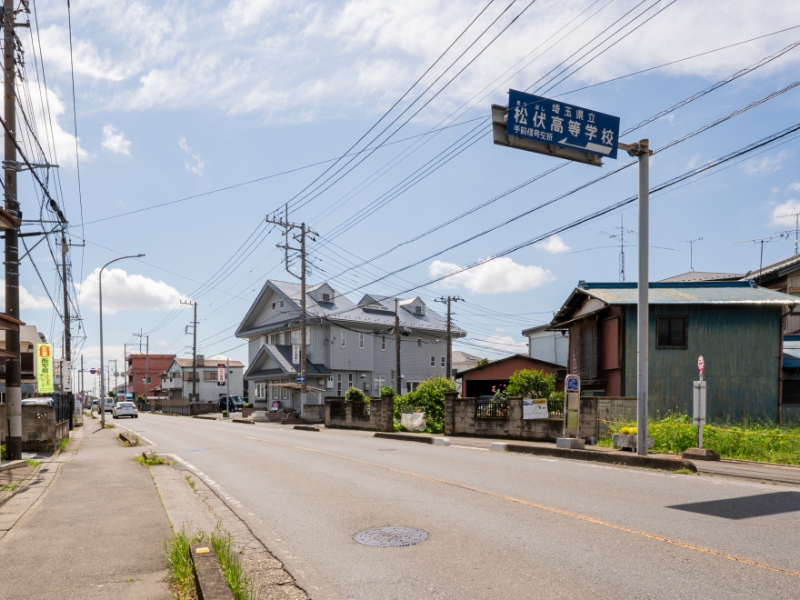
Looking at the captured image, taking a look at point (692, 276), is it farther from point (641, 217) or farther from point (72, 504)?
point (72, 504)

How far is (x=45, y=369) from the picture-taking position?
2634cm

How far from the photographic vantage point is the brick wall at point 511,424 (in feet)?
63.9

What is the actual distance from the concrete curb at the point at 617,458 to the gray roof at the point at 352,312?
108 ft

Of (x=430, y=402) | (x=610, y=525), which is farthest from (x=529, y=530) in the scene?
(x=430, y=402)

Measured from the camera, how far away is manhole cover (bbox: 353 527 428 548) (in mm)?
6875

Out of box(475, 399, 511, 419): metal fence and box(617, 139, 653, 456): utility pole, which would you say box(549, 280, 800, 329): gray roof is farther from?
box(617, 139, 653, 456): utility pole

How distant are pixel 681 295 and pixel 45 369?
2529 centimetres

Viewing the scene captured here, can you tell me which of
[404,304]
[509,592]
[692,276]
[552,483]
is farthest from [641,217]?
[404,304]

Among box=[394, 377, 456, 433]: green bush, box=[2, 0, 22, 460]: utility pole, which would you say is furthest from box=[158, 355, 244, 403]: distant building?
box=[2, 0, 22, 460]: utility pole

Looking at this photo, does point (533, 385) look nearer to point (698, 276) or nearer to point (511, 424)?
point (511, 424)

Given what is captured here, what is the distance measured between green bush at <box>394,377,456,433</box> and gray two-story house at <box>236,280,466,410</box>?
49.6ft

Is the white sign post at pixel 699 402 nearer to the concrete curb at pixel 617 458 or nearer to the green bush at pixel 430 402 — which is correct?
the concrete curb at pixel 617 458

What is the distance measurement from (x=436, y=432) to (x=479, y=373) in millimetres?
7053

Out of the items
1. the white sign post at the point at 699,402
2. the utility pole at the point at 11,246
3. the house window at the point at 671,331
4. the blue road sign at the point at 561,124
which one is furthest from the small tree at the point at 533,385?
the utility pole at the point at 11,246
